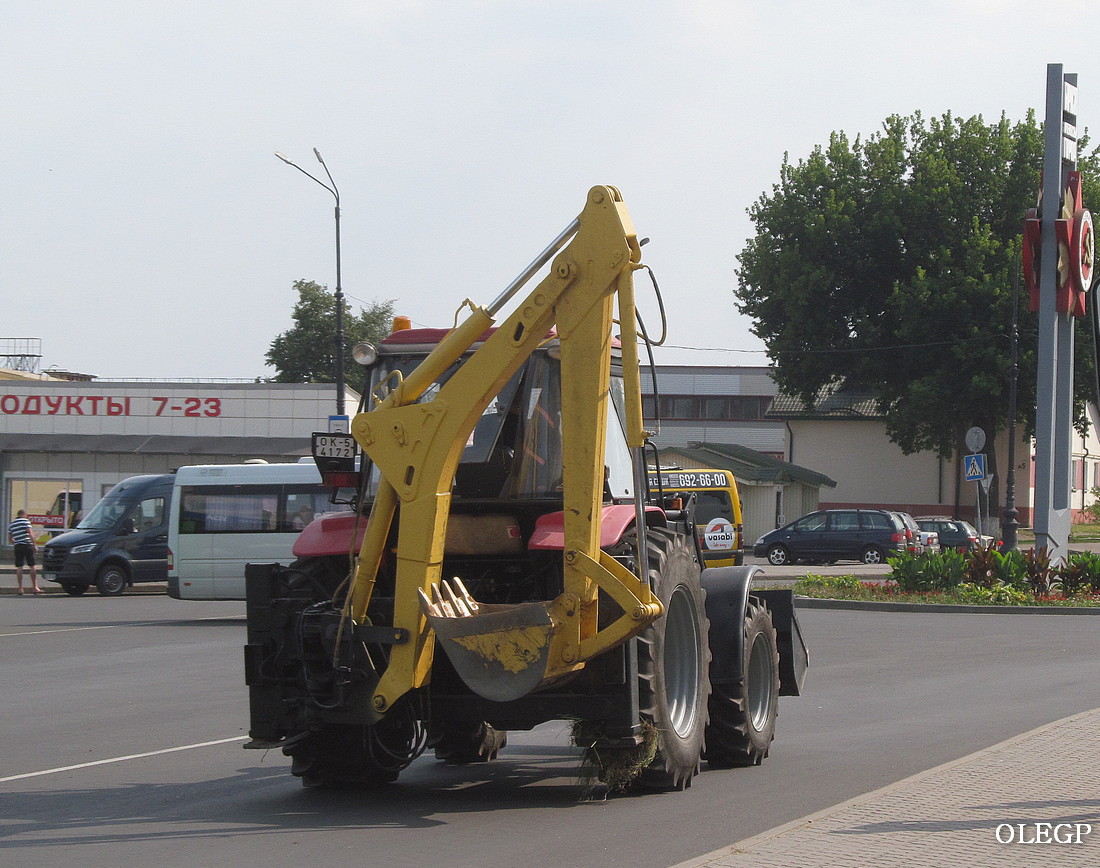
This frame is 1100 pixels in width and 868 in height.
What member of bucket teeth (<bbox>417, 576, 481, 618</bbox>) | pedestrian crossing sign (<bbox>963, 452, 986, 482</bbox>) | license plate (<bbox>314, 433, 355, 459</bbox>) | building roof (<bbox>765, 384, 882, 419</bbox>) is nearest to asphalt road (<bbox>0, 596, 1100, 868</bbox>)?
bucket teeth (<bbox>417, 576, 481, 618</bbox>)

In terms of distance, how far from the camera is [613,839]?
6582 millimetres

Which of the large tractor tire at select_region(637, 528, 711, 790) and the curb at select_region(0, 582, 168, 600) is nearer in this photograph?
the large tractor tire at select_region(637, 528, 711, 790)

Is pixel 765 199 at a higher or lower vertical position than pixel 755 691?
higher

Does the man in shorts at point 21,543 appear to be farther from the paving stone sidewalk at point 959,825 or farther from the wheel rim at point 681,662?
the paving stone sidewalk at point 959,825

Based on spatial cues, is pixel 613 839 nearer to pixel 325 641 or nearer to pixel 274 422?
pixel 325 641

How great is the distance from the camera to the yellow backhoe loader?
279 inches

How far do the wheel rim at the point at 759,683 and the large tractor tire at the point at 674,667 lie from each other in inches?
26.1

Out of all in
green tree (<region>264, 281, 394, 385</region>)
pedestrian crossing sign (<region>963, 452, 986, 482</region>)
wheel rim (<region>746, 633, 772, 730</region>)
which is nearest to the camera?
wheel rim (<region>746, 633, 772, 730</region>)

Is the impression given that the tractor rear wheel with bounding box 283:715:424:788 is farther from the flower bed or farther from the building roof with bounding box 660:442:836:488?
the building roof with bounding box 660:442:836:488

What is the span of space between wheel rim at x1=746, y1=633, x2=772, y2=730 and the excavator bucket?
2.45m

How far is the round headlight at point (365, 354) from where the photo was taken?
26.6ft

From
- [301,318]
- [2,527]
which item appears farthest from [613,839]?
[301,318]

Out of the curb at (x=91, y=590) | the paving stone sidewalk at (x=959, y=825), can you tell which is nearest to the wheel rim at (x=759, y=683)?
the paving stone sidewalk at (x=959, y=825)

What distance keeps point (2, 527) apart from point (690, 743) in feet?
118
